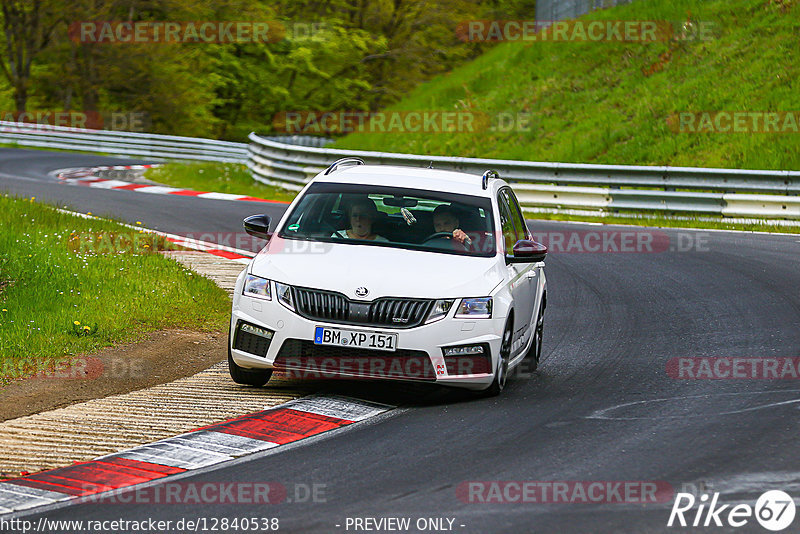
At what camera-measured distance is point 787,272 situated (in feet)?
50.3

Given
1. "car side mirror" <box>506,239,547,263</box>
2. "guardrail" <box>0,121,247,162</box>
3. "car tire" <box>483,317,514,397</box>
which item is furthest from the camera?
"guardrail" <box>0,121,247,162</box>

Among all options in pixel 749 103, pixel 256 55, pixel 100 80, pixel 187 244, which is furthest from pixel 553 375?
pixel 256 55

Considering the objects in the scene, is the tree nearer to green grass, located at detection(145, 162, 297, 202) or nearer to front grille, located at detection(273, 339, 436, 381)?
green grass, located at detection(145, 162, 297, 202)

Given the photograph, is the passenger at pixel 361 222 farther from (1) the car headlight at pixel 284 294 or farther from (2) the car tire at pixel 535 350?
(2) the car tire at pixel 535 350

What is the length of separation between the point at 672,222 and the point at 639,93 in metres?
8.82

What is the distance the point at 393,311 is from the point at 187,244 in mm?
9390

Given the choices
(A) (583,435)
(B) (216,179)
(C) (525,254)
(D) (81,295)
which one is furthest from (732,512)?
(B) (216,179)

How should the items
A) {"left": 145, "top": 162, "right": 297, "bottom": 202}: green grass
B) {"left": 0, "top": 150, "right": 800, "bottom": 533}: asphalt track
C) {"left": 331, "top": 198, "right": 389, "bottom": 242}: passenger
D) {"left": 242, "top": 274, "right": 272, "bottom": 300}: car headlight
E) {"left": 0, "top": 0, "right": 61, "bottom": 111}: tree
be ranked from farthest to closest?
{"left": 0, "top": 0, "right": 61, "bottom": 111}: tree < {"left": 145, "top": 162, "right": 297, "bottom": 202}: green grass < {"left": 331, "top": 198, "right": 389, "bottom": 242}: passenger < {"left": 242, "top": 274, "right": 272, "bottom": 300}: car headlight < {"left": 0, "top": 150, "right": 800, "bottom": 533}: asphalt track

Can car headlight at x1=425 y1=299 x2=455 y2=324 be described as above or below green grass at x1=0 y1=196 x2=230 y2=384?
above

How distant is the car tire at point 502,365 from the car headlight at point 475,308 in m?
0.27

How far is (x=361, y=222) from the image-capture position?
9273 millimetres

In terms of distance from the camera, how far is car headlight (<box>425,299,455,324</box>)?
27.1 feet

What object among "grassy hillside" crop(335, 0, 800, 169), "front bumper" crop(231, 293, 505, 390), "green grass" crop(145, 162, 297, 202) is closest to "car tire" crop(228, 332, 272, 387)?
"front bumper" crop(231, 293, 505, 390)

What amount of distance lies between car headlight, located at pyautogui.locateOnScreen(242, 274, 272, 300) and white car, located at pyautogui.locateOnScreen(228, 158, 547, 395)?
0.01 meters
